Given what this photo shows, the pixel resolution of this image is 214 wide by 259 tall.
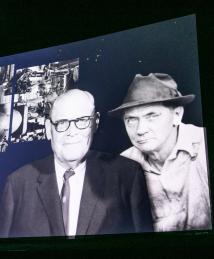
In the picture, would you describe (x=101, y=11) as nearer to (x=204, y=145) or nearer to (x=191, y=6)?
(x=191, y=6)

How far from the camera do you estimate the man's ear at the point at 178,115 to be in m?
1.96

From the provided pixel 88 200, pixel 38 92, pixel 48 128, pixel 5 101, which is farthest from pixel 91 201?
pixel 5 101

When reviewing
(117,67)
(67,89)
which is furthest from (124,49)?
(67,89)

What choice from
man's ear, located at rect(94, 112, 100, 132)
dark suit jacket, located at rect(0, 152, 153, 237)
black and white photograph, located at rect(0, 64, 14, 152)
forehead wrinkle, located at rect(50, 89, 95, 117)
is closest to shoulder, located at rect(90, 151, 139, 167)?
dark suit jacket, located at rect(0, 152, 153, 237)

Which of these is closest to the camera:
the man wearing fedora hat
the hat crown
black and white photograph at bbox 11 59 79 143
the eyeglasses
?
the man wearing fedora hat

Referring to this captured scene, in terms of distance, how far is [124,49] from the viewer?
2240 millimetres

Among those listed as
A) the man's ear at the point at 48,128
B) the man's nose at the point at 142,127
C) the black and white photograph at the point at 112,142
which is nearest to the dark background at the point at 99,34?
the black and white photograph at the point at 112,142

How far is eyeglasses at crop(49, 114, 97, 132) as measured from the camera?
7.02 feet

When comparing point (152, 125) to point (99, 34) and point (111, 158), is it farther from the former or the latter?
point (99, 34)

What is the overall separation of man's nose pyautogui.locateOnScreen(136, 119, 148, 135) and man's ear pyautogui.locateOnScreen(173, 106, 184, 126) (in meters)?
0.14

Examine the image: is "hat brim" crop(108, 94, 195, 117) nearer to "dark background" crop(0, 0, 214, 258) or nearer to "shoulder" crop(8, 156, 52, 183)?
"dark background" crop(0, 0, 214, 258)

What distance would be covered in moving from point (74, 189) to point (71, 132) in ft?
0.93

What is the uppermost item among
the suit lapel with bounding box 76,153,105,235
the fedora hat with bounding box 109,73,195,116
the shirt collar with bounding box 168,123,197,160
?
the fedora hat with bounding box 109,73,195,116

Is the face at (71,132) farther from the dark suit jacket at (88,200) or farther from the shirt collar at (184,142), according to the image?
the shirt collar at (184,142)
